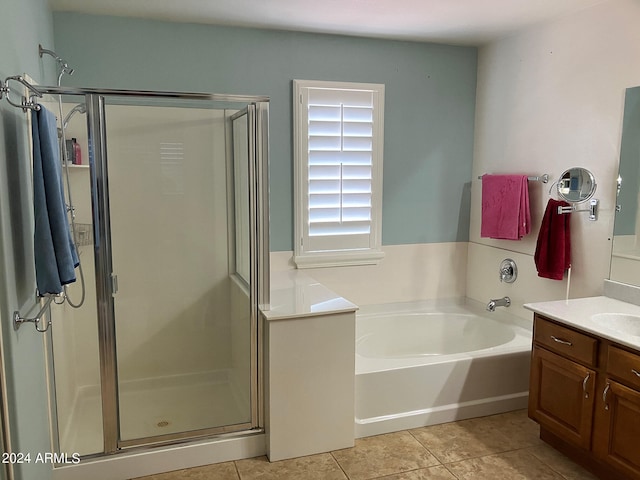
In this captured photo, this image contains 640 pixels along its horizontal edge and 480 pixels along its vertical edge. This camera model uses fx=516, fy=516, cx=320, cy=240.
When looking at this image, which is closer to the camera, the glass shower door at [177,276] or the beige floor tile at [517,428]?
the glass shower door at [177,276]

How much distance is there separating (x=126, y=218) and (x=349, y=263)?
1635 mm

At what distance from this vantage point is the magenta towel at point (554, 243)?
322 cm

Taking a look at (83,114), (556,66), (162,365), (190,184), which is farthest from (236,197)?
(556,66)

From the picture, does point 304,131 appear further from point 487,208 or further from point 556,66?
point 556,66

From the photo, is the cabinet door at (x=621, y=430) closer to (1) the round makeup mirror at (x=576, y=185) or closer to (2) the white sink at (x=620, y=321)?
(2) the white sink at (x=620, y=321)

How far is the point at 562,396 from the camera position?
266cm

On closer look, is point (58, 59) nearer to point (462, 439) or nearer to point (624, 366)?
point (462, 439)

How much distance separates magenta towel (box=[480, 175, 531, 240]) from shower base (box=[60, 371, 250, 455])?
6.92 ft

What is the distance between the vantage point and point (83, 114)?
2488 mm

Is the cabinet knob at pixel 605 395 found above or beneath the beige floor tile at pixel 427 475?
above

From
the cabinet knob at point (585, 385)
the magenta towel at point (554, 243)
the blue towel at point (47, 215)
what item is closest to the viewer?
the blue towel at point (47, 215)

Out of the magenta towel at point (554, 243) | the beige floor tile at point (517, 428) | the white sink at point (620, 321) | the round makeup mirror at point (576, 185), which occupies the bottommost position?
the beige floor tile at point (517, 428)

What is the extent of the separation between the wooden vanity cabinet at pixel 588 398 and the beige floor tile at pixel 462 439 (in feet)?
0.89

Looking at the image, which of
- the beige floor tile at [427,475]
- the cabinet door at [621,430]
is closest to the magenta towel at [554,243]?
the cabinet door at [621,430]
